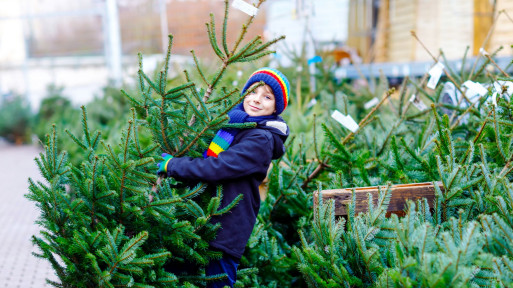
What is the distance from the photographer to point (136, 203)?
8.17 feet

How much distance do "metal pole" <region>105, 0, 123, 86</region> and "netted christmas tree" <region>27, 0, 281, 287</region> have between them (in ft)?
28.7

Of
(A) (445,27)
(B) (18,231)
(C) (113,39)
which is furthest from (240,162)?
(C) (113,39)

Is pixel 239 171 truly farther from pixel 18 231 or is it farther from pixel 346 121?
pixel 18 231

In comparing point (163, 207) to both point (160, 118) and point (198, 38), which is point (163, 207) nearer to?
point (160, 118)

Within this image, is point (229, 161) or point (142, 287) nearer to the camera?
point (142, 287)

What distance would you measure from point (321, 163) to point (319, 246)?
107cm

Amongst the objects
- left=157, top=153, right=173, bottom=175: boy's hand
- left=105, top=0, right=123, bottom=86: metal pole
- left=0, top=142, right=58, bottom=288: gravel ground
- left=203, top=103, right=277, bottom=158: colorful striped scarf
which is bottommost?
left=0, top=142, right=58, bottom=288: gravel ground

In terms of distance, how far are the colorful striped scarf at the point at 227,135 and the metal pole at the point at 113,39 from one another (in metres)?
8.78

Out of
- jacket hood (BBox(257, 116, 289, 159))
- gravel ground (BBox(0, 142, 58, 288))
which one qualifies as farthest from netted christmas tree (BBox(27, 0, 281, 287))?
gravel ground (BBox(0, 142, 58, 288))

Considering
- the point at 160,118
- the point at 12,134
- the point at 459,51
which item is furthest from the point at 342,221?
the point at 12,134

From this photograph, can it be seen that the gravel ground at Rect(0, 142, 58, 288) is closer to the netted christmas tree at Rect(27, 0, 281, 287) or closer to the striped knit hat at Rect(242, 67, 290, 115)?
the netted christmas tree at Rect(27, 0, 281, 287)

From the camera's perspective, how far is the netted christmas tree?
2326 mm

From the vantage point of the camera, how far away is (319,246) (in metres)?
2.61

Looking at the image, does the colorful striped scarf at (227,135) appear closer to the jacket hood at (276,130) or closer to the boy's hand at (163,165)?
the jacket hood at (276,130)
